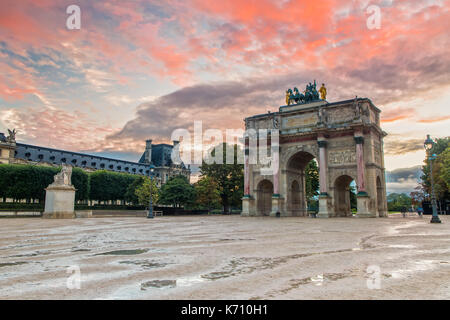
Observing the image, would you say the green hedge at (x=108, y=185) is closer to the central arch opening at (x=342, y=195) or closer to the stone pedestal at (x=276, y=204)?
the stone pedestal at (x=276, y=204)

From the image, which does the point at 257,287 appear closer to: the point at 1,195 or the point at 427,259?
the point at 427,259

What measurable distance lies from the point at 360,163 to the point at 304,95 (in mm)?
13521

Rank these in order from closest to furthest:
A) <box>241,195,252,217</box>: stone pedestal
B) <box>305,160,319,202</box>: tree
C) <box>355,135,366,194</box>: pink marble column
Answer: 1. <box>355,135,366,194</box>: pink marble column
2. <box>241,195,252,217</box>: stone pedestal
3. <box>305,160,319,202</box>: tree

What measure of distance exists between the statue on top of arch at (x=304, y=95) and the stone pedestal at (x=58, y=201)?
33270 mm

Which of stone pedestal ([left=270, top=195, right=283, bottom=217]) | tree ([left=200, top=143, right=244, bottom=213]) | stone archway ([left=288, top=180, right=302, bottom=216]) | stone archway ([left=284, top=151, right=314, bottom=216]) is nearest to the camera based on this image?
stone pedestal ([left=270, top=195, right=283, bottom=217])

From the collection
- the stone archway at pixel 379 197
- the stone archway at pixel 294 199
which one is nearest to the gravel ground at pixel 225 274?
the stone archway at pixel 379 197

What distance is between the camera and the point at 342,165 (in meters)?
44.5

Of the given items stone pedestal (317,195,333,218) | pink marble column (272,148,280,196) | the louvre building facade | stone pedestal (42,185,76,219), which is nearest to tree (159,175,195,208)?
pink marble column (272,148,280,196)

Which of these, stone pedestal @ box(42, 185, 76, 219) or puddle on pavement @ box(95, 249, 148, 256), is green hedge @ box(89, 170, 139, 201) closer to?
stone pedestal @ box(42, 185, 76, 219)

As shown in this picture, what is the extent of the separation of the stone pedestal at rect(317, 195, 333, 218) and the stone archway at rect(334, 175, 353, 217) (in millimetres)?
1753

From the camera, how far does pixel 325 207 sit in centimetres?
4306

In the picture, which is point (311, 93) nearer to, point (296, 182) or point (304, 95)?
point (304, 95)

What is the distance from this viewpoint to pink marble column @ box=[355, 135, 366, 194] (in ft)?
137

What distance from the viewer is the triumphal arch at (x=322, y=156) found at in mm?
42547
